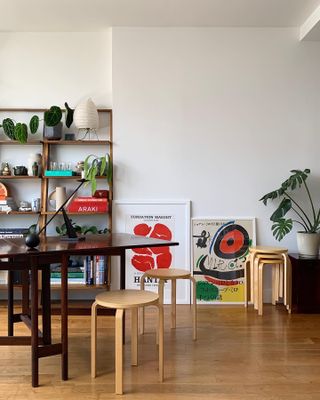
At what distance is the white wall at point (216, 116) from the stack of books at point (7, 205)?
104 centimetres

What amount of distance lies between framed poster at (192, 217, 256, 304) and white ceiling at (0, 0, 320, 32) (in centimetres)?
191

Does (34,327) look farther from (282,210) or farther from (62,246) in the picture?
(282,210)

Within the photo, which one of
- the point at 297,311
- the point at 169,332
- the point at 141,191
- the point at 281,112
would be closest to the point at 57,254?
the point at 169,332

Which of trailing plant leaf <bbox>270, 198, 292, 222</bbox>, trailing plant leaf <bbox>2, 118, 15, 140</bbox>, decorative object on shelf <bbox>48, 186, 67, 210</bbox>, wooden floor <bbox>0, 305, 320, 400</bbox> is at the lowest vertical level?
wooden floor <bbox>0, 305, 320, 400</bbox>

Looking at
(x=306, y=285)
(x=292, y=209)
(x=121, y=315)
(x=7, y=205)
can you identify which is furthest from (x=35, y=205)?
(x=306, y=285)

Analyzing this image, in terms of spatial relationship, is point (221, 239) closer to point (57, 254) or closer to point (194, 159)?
point (194, 159)

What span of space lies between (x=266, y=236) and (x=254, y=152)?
84 centimetres

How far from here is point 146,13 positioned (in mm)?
4219

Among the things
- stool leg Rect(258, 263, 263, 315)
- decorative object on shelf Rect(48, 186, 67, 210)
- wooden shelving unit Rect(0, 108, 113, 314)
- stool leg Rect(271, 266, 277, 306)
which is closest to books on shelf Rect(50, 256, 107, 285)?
wooden shelving unit Rect(0, 108, 113, 314)

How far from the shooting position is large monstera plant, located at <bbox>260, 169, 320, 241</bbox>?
14.0 feet

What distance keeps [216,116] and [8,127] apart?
202cm

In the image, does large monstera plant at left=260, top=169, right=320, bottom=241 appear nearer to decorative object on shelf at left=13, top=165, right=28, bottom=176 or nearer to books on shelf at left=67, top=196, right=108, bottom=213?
books on shelf at left=67, top=196, right=108, bottom=213

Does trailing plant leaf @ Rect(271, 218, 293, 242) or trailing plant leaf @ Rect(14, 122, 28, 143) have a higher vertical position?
trailing plant leaf @ Rect(14, 122, 28, 143)

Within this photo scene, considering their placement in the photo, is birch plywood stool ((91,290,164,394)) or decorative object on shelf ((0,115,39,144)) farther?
decorative object on shelf ((0,115,39,144))
